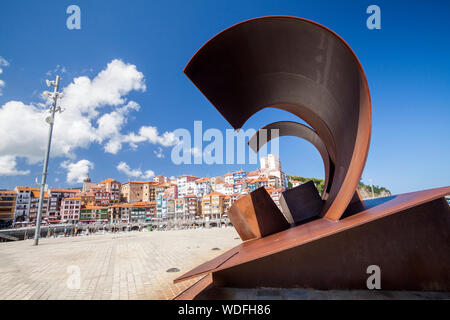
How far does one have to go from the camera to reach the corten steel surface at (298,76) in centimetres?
378

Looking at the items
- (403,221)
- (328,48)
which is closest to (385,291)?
(403,221)

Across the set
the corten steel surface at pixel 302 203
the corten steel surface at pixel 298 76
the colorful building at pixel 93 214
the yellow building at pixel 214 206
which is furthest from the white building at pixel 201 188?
the corten steel surface at pixel 298 76

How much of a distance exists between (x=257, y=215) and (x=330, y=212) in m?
1.96

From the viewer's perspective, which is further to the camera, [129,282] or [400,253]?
[129,282]

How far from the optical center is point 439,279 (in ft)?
11.3

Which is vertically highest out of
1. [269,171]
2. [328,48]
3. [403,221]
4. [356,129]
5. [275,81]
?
[269,171]

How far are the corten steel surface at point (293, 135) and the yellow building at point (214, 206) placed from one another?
67.1m

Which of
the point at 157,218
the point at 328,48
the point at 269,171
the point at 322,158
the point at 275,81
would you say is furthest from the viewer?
the point at 269,171

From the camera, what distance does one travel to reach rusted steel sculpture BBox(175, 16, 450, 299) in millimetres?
3464

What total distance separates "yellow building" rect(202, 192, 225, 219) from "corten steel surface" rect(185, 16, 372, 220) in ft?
233

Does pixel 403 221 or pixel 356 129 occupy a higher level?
pixel 356 129
